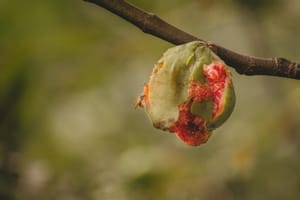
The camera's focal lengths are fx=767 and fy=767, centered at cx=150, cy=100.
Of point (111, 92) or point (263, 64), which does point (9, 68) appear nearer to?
point (111, 92)

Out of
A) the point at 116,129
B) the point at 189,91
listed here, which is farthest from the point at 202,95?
the point at 116,129

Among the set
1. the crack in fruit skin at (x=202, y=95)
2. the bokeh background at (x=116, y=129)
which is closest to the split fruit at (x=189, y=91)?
the crack in fruit skin at (x=202, y=95)

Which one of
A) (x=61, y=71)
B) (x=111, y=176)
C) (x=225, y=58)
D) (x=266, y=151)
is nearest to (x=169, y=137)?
(x=61, y=71)

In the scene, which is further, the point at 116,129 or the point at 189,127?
the point at 116,129

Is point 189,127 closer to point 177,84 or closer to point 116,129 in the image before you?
point 177,84

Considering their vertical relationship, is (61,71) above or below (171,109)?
above

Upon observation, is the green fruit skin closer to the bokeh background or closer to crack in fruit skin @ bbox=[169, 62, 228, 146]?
crack in fruit skin @ bbox=[169, 62, 228, 146]

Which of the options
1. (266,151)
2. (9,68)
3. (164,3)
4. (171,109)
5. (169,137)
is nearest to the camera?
(171,109)
